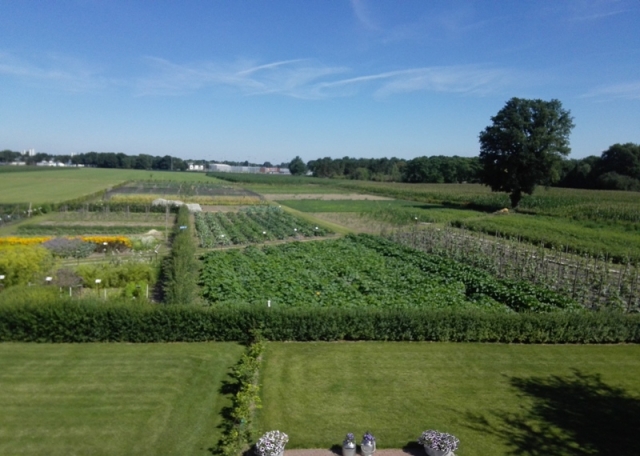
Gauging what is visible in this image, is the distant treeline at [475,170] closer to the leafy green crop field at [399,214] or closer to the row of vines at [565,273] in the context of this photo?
the leafy green crop field at [399,214]

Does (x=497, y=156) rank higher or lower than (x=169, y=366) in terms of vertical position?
higher

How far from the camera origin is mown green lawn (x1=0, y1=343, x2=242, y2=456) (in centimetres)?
1038

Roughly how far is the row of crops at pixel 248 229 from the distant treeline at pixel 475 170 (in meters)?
29.1

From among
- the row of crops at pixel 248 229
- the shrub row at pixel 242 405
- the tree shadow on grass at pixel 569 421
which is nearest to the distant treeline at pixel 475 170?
the row of crops at pixel 248 229

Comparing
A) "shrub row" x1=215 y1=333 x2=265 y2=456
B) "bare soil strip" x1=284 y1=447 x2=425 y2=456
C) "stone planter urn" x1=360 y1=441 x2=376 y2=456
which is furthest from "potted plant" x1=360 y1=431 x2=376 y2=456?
"shrub row" x1=215 y1=333 x2=265 y2=456

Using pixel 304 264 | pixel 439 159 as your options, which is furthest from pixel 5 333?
pixel 439 159

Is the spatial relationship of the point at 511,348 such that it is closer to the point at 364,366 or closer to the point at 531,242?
the point at 364,366

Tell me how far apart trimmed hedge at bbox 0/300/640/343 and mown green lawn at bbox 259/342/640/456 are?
0.44 meters

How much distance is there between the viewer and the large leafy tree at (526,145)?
180ft

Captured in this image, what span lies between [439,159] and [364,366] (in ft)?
438

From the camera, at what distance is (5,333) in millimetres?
15312

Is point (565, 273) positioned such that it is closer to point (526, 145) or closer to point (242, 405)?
point (242, 405)

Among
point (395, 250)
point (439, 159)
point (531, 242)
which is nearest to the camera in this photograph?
point (395, 250)

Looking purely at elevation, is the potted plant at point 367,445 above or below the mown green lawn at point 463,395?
above
